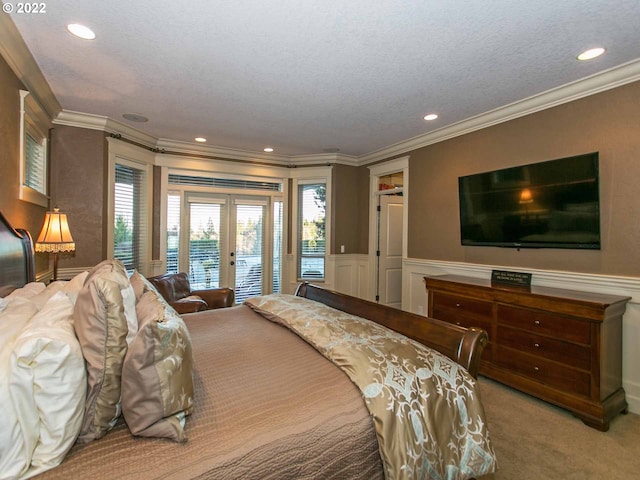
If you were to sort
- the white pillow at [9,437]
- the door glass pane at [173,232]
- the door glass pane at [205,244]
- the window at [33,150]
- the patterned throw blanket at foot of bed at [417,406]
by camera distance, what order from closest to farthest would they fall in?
1. the white pillow at [9,437]
2. the patterned throw blanket at foot of bed at [417,406]
3. the window at [33,150]
4. the door glass pane at [173,232]
5. the door glass pane at [205,244]

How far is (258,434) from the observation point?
1.09 m

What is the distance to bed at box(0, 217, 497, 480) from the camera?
0.96 m

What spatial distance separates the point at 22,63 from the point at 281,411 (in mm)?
3081

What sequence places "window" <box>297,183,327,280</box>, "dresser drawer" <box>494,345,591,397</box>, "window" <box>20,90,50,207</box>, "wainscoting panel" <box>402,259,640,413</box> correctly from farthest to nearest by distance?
"window" <box>297,183,327,280</box> → "window" <box>20,90,50,207</box> → "wainscoting panel" <box>402,259,640,413</box> → "dresser drawer" <box>494,345,591,397</box>

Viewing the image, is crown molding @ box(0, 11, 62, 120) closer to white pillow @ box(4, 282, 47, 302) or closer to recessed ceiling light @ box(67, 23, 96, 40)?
recessed ceiling light @ box(67, 23, 96, 40)

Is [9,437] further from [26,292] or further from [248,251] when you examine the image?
[248,251]

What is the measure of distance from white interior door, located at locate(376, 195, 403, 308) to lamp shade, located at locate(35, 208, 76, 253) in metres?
4.08

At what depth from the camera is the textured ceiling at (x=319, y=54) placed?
194 cm

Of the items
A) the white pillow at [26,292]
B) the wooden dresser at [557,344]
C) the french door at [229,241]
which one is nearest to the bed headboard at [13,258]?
the white pillow at [26,292]

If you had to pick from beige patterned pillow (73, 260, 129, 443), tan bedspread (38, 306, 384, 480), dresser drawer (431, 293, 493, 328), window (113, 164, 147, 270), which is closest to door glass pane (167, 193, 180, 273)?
window (113, 164, 147, 270)

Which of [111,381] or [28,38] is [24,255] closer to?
[28,38]

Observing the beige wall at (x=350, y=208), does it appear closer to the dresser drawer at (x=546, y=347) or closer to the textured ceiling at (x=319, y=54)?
the textured ceiling at (x=319, y=54)

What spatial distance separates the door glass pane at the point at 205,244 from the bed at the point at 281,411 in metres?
3.07

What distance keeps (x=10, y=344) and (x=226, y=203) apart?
4394 mm
